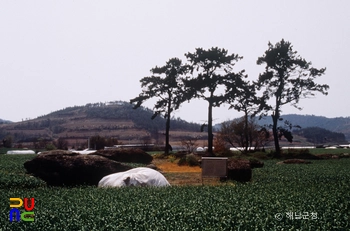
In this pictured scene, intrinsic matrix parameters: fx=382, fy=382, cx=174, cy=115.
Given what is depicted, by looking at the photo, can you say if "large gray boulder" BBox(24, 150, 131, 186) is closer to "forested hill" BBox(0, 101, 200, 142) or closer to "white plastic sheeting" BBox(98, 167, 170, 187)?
"white plastic sheeting" BBox(98, 167, 170, 187)

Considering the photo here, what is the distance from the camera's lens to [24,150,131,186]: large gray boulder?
18781 millimetres

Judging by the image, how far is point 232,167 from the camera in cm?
1977

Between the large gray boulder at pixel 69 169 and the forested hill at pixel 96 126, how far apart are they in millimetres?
97187

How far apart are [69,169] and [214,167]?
23.3 feet

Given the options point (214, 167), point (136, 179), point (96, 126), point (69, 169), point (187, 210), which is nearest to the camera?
point (187, 210)

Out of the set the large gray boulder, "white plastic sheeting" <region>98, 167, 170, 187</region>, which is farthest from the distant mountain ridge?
"white plastic sheeting" <region>98, 167, 170, 187</region>

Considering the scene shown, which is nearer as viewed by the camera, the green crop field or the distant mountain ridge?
the green crop field

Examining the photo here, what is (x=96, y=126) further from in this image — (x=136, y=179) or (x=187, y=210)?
(x=187, y=210)

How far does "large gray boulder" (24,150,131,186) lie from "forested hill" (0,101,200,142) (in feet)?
319

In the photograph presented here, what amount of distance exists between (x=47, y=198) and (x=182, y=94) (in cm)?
3137

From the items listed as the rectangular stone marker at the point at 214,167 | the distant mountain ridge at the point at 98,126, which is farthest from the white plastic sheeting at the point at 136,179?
the distant mountain ridge at the point at 98,126

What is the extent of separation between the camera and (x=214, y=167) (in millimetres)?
18312

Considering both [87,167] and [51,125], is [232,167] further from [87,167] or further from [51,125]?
[51,125]

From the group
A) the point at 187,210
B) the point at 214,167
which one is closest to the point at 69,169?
the point at 214,167
